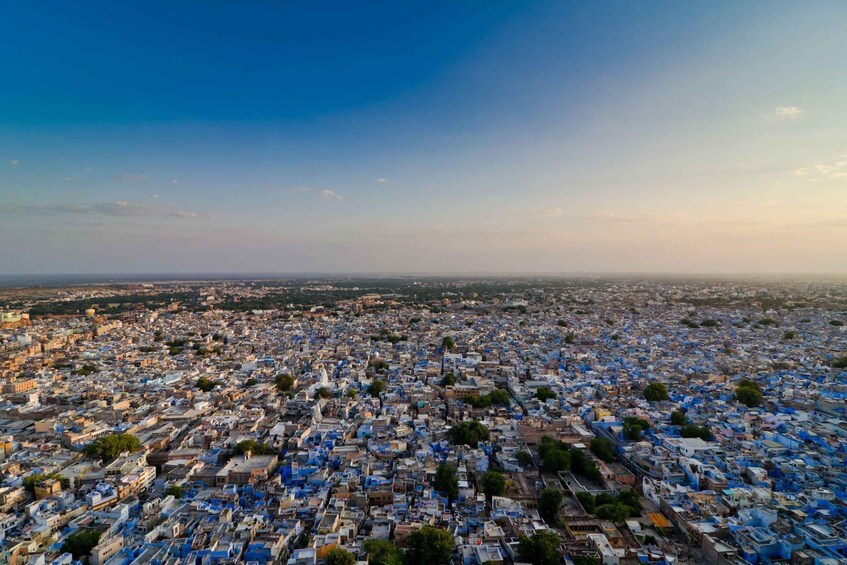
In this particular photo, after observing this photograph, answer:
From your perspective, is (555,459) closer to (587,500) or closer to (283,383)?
(587,500)

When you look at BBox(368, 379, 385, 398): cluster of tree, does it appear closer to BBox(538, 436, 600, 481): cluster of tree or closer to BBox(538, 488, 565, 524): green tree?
BBox(538, 436, 600, 481): cluster of tree

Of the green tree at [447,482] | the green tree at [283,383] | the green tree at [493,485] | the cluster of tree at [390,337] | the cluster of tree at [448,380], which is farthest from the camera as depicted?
the cluster of tree at [390,337]

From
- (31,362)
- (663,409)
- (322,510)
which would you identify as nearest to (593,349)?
(663,409)

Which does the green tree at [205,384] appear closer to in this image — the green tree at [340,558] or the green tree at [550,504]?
the green tree at [340,558]

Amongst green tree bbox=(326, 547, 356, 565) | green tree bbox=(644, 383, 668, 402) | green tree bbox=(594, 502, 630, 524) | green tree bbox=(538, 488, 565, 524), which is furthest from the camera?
green tree bbox=(644, 383, 668, 402)

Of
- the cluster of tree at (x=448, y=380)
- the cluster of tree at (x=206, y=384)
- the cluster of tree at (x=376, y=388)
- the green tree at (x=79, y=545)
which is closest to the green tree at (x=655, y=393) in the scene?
the cluster of tree at (x=448, y=380)

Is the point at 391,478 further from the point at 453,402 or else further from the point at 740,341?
the point at 740,341

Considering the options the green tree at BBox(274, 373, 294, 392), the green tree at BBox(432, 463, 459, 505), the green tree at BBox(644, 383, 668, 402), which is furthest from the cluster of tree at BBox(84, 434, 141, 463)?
the green tree at BBox(644, 383, 668, 402)
